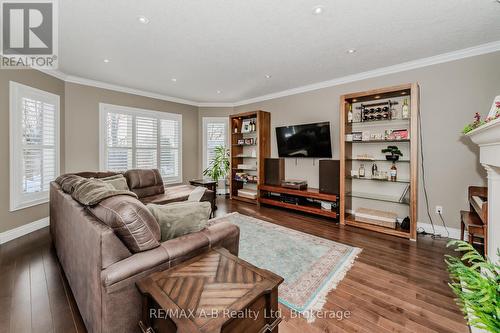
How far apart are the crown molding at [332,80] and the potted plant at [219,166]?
133 centimetres

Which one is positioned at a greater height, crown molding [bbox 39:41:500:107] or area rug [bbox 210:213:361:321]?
crown molding [bbox 39:41:500:107]

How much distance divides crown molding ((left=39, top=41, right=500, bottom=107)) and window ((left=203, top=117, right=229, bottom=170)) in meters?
0.50

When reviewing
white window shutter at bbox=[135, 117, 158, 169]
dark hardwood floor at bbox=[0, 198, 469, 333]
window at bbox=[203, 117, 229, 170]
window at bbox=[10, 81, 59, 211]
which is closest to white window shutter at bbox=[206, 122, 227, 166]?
window at bbox=[203, 117, 229, 170]

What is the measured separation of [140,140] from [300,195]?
12.6ft

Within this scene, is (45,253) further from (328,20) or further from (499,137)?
(499,137)

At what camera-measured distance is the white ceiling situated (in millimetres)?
2125

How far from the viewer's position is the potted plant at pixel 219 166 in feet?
19.4

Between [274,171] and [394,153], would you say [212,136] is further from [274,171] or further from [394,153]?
[394,153]

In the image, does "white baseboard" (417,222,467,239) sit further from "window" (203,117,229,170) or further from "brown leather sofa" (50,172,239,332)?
"window" (203,117,229,170)

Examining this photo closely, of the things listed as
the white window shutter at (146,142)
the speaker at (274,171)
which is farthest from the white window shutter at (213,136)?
the speaker at (274,171)

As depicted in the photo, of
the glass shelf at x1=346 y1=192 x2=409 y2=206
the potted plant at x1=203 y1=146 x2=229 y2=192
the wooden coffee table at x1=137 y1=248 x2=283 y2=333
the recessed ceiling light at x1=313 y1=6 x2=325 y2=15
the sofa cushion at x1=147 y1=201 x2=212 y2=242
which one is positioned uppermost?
the recessed ceiling light at x1=313 y1=6 x2=325 y2=15

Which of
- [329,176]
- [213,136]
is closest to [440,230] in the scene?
[329,176]

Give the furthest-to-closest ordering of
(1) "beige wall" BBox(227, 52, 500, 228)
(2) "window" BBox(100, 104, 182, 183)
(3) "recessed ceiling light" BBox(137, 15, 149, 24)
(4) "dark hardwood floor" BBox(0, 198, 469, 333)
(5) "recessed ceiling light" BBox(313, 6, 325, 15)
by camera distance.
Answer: (2) "window" BBox(100, 104, 182, 183), (1) "beige wall" BBox(227, 52, 500, 228), (3) "recessed ceiling light" BBox(137, 15, 149, 24), (5) "recessed ceiling light" BBox(313, 6, 325, 15), (4) "dark hardwood floor" BBox(0, 198, 469, 333)

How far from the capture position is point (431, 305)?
1.79 meters
